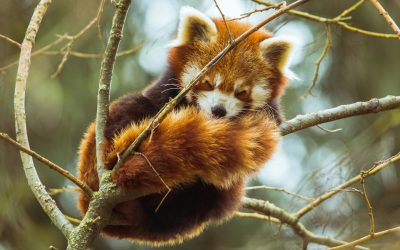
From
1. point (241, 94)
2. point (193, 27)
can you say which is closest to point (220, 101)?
point (241, 94)

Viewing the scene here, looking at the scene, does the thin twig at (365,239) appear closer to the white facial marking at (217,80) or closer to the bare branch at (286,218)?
the bare branch at (286,218)

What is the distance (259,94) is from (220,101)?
1.19ft

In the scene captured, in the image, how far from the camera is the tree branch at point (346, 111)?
3045 millimetres

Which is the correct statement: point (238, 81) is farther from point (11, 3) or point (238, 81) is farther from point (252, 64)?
point (11, 3)

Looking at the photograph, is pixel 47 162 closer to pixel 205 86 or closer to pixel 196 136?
pixel 196 136

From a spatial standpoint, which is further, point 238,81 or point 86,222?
point 238,81

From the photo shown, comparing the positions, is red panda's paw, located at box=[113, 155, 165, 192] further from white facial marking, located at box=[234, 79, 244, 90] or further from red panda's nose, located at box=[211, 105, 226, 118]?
white facial marking, located at box=[234, 79, 244, 90]

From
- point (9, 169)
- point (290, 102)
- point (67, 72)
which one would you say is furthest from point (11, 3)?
point (290, 102)

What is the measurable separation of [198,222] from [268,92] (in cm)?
104

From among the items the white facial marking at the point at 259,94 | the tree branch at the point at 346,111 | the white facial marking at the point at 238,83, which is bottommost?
the tree branch at the point at 346,111

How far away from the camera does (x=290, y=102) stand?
6.85 m

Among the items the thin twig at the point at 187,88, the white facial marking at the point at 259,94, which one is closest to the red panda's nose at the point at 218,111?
the white facial marking at the point at 259,94

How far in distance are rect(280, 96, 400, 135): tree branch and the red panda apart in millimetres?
194

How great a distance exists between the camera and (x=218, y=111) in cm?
317
